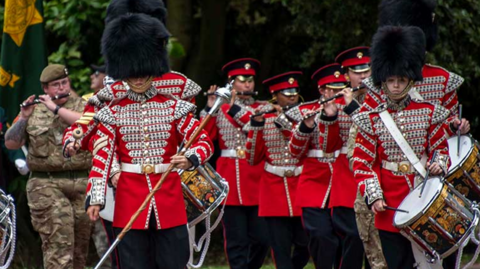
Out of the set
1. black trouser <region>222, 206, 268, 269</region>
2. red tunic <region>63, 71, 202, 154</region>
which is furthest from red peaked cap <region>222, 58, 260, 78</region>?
red tunic <region>63, 71, 202, 154</region>

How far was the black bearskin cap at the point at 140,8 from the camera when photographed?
10.2 meters

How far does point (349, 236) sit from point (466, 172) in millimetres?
2108

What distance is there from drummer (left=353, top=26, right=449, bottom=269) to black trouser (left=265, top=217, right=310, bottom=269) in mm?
3054

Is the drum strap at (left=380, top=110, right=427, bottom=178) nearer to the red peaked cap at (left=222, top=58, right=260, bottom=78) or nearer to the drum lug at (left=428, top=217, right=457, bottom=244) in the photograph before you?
the drum lug at (left=428, top=217, right=457, bottom=244)

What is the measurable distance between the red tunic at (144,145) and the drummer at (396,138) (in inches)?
45.5

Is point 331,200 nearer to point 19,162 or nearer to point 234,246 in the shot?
point 234,246

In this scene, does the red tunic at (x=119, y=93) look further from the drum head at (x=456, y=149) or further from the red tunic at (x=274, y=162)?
the red tunic at (x=274, y=162)

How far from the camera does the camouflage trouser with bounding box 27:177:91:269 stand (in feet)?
35.5

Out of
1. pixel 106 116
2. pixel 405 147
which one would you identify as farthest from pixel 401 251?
pixel 106 116

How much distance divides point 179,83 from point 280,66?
7.56 m

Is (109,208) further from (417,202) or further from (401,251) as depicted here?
(417,202)

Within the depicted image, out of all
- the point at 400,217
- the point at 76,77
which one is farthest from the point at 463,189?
the point at 76,77

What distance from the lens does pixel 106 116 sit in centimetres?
827

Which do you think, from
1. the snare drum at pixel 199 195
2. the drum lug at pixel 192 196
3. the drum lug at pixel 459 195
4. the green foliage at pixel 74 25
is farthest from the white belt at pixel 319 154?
the green foliage at pixel 74 25
